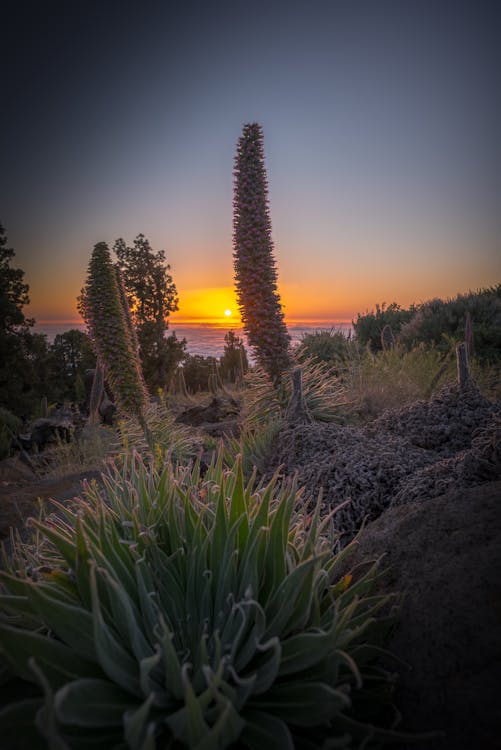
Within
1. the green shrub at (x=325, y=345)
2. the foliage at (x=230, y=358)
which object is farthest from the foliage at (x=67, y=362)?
the green shrub at (x=325, y=345)

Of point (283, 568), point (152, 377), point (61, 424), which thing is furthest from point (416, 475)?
point (152, 377)

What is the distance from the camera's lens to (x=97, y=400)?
9680 mm

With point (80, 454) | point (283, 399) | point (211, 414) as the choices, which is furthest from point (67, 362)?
point (283, 399)

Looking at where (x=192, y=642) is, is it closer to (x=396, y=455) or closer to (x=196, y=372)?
(x=396, y=455)

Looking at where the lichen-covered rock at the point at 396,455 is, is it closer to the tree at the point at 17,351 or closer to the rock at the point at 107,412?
the rock at the point at 107,412

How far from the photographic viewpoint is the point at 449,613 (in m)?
1.26

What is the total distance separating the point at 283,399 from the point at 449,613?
410cm

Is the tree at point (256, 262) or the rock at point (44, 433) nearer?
the tree at point (256, 262)

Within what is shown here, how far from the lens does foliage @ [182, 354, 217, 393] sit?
2083 centimetres

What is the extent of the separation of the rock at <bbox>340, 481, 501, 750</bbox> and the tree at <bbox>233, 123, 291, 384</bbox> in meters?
3.71

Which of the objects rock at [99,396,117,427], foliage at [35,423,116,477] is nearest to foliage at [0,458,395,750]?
foliage at [35,423,116,477]

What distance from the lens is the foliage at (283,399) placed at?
4957mm

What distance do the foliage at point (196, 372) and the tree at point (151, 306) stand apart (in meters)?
0.97

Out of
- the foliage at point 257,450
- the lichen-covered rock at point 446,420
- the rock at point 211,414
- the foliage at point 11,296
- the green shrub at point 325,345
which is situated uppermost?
the foliage at point 11,296
